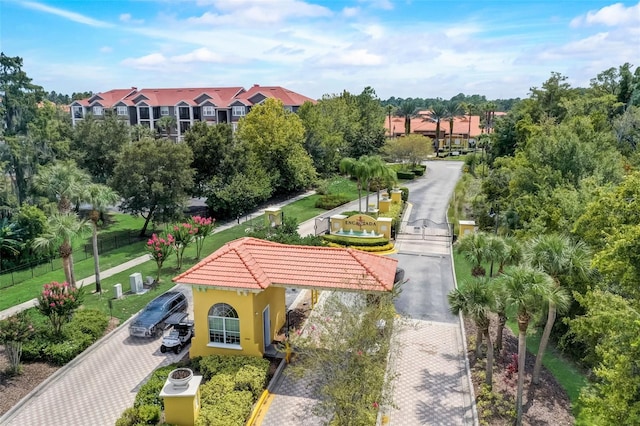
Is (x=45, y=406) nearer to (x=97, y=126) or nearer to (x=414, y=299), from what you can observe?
(x=414, y=299)

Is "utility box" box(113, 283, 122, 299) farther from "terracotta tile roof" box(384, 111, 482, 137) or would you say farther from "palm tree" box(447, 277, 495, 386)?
"terracotta tile roof" box(384, 111, 482, 137)


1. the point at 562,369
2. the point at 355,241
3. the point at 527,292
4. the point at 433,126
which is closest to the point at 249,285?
the point at 527,292

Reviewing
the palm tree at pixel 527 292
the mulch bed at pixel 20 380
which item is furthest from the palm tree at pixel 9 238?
the palm tree at pixel 527 292

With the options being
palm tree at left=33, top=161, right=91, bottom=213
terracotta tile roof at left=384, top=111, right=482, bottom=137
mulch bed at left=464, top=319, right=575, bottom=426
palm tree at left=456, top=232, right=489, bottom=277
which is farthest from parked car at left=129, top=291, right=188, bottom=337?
terracotta tile roof at left=384, top=111, right=482, bottom=137

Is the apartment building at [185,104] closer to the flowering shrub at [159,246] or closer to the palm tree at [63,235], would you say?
the flowering shrub at [159,246]

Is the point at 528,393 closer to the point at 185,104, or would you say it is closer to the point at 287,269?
the point at 287,269

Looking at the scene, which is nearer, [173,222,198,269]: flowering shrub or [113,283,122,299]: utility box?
[113,283,122,299]: utility box

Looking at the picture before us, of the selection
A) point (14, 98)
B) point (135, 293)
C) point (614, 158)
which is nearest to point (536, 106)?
point (614, 158)

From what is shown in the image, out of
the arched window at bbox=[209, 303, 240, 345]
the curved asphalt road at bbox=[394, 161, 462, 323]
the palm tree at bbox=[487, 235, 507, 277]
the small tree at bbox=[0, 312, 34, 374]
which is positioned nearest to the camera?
the small tree at bbox=[0, 312, 34, 374]
